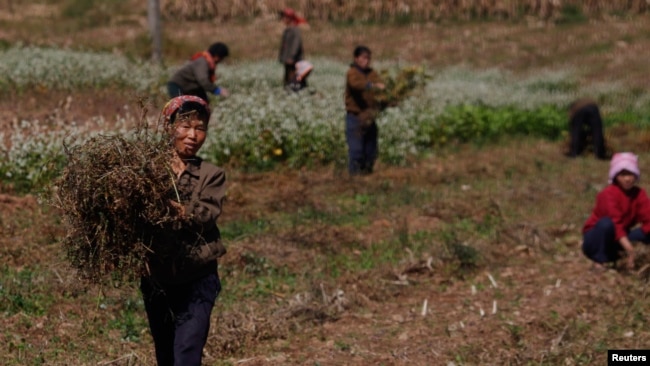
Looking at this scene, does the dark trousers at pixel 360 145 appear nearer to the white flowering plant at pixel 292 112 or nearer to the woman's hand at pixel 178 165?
the white flowering plant at pixel 292 112

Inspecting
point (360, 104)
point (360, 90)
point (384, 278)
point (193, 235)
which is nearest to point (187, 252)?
point (193, 235)

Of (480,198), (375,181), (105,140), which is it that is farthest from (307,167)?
(105,140)

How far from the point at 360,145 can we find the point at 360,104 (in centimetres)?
51

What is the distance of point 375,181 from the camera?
11.8 m

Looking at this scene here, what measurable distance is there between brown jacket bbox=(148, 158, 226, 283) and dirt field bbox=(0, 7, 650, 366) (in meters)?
0.35

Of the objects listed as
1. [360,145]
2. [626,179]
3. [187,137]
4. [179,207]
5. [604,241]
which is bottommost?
[604,241]

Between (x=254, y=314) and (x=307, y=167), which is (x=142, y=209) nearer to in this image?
(x=254, y=314)

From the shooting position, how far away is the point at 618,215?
8172mm

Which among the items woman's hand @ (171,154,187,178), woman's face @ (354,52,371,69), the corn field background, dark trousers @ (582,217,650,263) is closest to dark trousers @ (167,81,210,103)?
woman's face @ (354,52,371,69)

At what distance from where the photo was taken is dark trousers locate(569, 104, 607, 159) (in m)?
15.1

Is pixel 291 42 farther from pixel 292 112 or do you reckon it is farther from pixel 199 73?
pixel 199 73

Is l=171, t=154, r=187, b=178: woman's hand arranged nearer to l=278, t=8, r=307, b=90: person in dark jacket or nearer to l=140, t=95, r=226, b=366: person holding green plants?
l=140, t=95, r=226, b=366: person holding green plants

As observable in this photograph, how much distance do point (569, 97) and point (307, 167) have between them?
30.7ft

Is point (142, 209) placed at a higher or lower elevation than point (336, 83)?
higher
